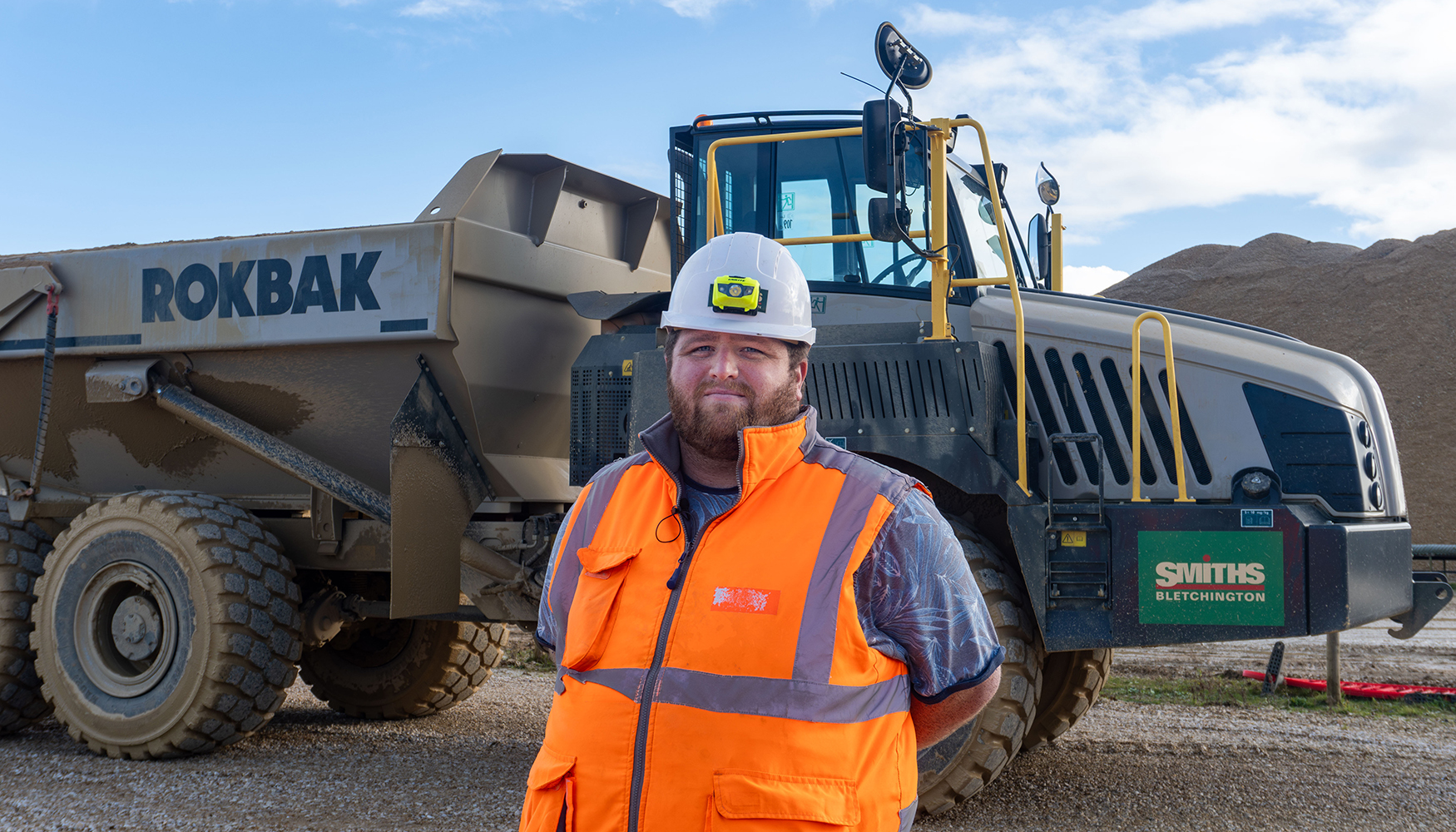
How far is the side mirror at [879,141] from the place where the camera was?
4.52 m

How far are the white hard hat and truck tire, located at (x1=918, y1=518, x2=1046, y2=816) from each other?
→ 260cm

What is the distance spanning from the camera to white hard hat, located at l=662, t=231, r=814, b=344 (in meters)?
2.19

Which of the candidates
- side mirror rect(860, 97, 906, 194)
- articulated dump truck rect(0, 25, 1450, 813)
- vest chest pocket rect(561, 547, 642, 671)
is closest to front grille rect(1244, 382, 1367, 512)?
articulated dump truck rect(0, 25, 1450, 813)

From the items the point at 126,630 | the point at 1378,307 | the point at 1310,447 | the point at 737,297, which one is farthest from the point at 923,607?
the point at 1378,307

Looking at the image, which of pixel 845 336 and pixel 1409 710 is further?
pixel 1409 710

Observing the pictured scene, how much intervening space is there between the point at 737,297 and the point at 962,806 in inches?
151

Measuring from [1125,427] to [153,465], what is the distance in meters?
5.61

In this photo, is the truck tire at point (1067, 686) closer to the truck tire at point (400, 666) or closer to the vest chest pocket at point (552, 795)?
the truck tire at point (400, 666)

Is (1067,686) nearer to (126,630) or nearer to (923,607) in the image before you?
(923,607)

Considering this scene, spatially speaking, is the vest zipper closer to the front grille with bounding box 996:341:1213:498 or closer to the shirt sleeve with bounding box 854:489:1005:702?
the shirt sleeve with bounding box 854:489:1005:702

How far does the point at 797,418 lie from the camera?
2.15 m

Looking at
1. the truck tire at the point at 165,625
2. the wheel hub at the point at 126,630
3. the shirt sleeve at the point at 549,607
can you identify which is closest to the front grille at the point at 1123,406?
the shirt sleeve at the point at 549,607

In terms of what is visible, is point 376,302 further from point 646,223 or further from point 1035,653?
point 1035,653

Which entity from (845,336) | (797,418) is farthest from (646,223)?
(797,418)
